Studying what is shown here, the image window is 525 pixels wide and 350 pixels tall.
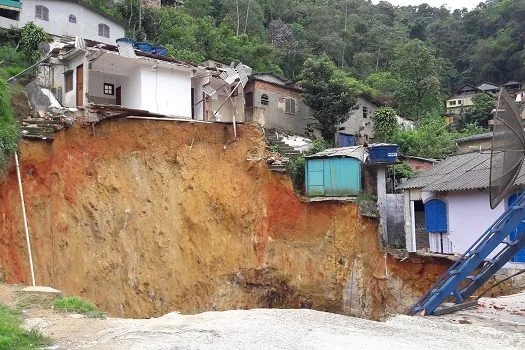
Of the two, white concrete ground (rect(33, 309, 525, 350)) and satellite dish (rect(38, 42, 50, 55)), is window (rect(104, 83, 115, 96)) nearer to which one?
satellite dish (rect(38, 42, 50, 55))

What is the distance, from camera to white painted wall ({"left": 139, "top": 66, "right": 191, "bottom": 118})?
2211cm

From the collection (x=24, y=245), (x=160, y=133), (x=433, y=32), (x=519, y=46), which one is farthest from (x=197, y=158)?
(x=433, y=32)

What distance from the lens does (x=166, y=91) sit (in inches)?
892

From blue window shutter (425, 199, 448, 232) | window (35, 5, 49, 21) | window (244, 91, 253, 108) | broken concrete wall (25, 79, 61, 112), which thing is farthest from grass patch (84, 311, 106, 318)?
window (35, 5, 49, 21)

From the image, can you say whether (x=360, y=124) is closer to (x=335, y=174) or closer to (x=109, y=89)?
(x=335, y=174)

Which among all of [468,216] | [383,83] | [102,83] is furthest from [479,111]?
[102,83]

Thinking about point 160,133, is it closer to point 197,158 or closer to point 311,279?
point 197,158

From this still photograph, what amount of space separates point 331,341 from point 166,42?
3474cm

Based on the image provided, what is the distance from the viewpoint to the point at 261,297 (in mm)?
→ 21812

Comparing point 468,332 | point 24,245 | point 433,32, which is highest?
point 433,32

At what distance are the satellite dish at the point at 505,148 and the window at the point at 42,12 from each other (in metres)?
27.4

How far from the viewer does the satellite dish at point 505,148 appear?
34.9ft

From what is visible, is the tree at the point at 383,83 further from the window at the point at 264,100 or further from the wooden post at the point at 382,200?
the wooden post at the point at 382,200

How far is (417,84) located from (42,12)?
2684 centimetres
